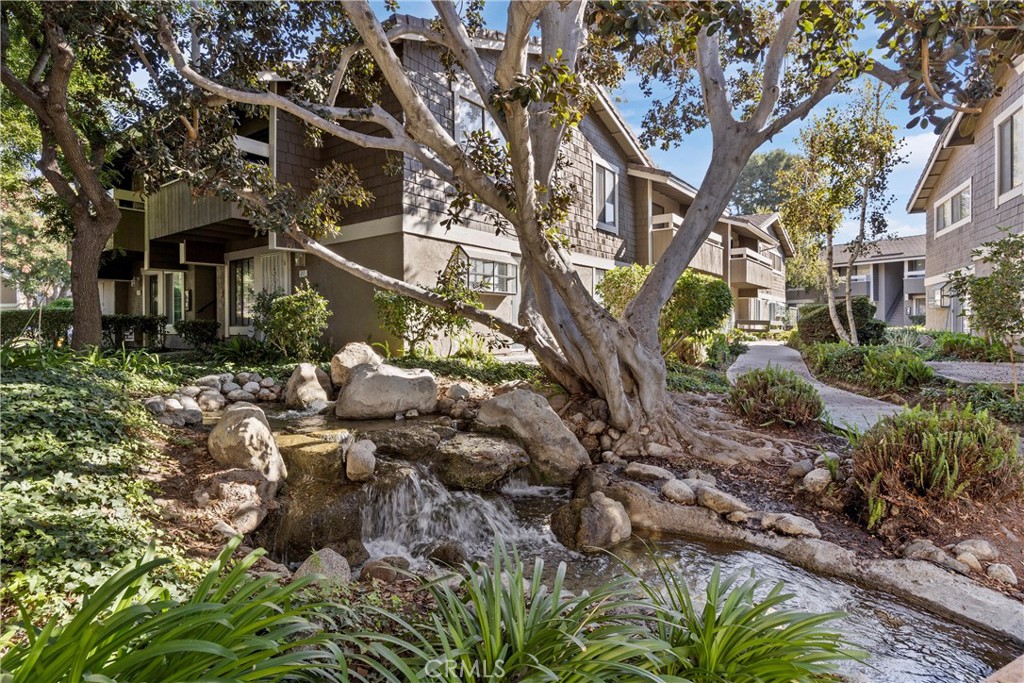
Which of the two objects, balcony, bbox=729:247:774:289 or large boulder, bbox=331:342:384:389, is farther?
balcony, bbox=729:247:774:289

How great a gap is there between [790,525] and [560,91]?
4221 millimetres

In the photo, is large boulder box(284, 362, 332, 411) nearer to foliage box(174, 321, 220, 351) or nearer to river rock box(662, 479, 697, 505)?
river rock box(662, 479, 697, 505)

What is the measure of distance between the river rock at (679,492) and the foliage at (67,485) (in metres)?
3.94

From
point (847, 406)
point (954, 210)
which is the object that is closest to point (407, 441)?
point (847, 406)

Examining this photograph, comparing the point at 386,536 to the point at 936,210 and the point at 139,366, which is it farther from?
the point at 936,210

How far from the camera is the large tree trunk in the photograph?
9.55 metres

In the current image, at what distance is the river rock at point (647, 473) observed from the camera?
18.1 feet

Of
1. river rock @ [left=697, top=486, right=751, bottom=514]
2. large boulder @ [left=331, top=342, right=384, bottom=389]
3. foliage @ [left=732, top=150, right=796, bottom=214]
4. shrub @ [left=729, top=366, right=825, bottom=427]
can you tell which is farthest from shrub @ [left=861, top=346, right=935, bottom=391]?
foliage @ [left=732, top=150, right=796, bottom=214]

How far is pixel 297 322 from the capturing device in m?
10.5

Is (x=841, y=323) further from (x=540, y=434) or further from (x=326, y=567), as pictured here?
(x=326, y=567)

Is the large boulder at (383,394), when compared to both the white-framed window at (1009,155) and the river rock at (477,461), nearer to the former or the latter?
the river rock at (477,461)

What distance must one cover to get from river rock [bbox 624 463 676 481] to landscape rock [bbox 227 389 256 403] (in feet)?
19.9

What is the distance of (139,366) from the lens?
845cm

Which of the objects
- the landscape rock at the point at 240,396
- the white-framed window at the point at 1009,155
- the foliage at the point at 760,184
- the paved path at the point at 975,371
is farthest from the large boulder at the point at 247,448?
the foliage at the point at 760,184
